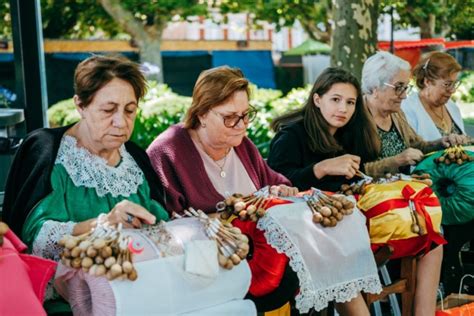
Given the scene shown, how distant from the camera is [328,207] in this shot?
3154 mm

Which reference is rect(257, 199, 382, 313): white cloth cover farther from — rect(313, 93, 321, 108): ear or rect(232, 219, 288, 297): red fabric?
rect(313, 93, 321, 108): ear

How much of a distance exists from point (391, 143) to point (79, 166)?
2.22 metres

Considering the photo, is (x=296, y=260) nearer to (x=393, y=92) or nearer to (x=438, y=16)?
(x=393, y=92)

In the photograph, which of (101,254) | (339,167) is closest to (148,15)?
(339,167)

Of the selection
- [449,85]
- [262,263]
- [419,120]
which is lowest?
[262,263]

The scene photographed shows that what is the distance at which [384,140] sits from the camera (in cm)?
442

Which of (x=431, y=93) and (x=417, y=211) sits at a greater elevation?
(x=431, y=93)

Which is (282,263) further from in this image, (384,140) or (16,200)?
(384,140)

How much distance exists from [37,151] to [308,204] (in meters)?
1.10

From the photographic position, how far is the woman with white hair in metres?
4.13

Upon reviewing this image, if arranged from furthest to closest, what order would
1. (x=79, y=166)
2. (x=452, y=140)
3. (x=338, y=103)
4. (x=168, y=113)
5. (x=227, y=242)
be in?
1. (x=168, y=113)
2. (x=452, y=140)
3. (x=338, y=103)
4. (x=79, y=166)
5. (x=227, y=242)

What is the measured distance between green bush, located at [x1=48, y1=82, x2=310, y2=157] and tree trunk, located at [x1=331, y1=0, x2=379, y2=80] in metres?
1.46

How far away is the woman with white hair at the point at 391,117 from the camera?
4.13 m

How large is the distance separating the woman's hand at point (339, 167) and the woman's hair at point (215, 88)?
61cm
